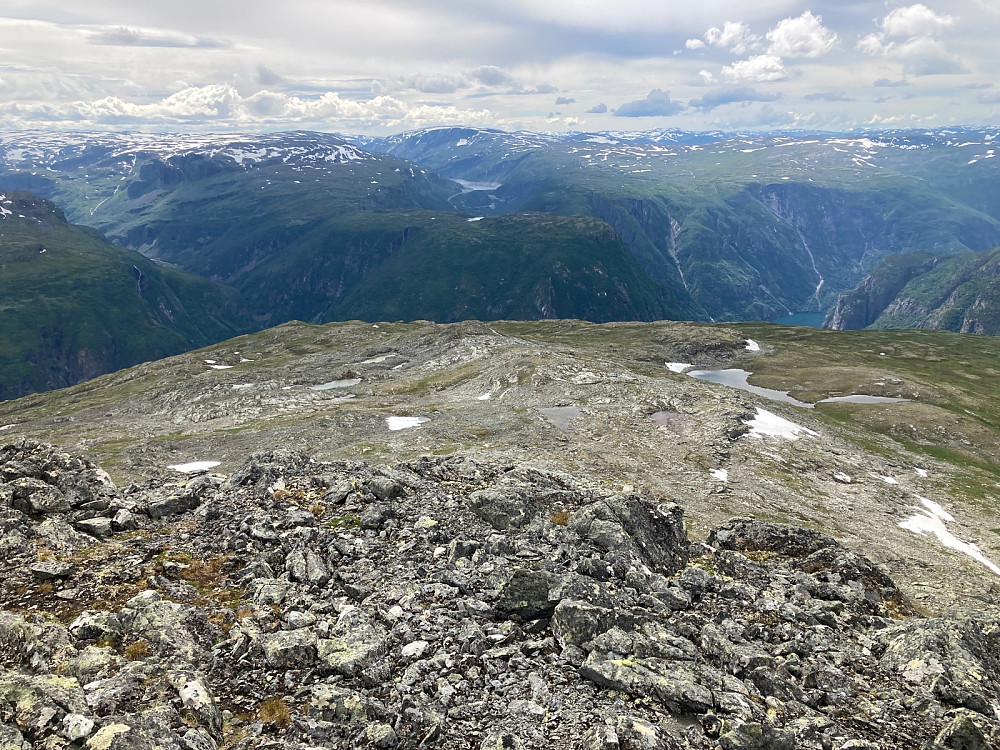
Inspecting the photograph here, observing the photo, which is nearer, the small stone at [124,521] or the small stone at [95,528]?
the small stone at [95,528]

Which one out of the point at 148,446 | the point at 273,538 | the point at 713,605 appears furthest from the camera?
the point at 148,446

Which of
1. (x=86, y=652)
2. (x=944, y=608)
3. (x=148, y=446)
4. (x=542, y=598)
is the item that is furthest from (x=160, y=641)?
(x=148, y=446)

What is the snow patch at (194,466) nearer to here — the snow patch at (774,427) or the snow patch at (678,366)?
the snow patch at (774,427)

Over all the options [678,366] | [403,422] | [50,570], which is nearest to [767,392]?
[678,366]

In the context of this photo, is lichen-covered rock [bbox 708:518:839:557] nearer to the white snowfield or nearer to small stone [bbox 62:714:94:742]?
the white snowfield

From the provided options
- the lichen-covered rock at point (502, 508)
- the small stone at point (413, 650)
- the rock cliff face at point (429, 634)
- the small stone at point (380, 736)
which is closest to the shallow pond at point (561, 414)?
the lichen-covered rock at point (502, 508)

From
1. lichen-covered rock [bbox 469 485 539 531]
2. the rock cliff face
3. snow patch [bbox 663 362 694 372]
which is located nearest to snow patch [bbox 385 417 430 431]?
the rock cliff face

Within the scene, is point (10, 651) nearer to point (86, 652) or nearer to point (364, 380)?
point (86, 652)
